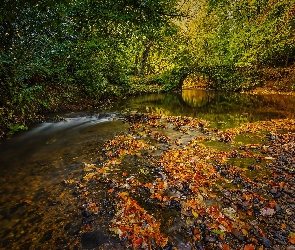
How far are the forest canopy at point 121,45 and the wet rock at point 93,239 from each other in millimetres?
3786

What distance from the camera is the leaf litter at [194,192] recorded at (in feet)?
12.2

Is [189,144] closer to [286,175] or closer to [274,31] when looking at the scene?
[286,175]

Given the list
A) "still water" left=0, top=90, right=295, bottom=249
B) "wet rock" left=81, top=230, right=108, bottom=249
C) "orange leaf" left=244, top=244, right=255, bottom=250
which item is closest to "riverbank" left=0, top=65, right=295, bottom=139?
"still water" left=0, top=90, right=295, bottom=249

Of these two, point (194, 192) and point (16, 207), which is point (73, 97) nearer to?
point (16, 207)

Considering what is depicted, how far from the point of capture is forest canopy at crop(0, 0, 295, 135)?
285 inches

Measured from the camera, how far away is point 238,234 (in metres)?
3.73

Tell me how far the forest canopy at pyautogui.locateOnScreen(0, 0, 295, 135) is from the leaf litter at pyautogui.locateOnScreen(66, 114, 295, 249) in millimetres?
3770

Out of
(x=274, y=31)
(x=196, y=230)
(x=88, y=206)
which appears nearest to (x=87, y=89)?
(x=88, y=206)

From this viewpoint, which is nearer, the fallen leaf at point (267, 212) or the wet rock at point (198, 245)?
the wet rock at point (198, 245)

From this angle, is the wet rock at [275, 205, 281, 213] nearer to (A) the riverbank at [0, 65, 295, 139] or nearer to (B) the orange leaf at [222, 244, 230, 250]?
(B) the orange leaf at [222, 244, 230, 250]

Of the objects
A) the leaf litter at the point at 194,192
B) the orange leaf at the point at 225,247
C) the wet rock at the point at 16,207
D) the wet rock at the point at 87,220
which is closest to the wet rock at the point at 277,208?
the leaf litter at the point at 194,192

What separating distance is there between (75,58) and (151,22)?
9.38m

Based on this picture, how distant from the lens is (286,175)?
18.6 ft

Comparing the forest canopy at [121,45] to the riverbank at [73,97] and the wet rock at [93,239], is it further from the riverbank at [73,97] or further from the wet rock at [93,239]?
the wet rock at [93,239]
